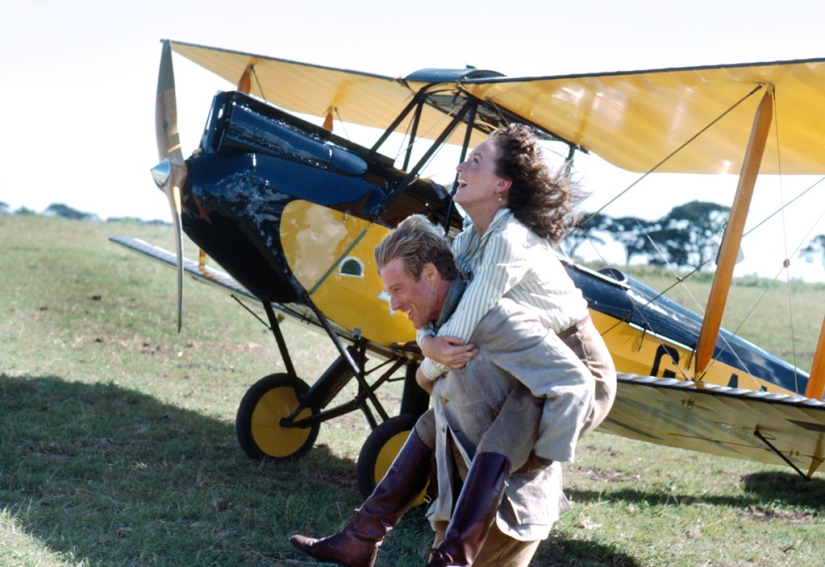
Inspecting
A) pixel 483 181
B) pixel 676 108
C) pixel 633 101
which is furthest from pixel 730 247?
pixel 483 181

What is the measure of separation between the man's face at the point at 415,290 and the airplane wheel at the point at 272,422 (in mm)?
3191

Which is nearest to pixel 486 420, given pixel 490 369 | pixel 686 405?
pixel 490 369

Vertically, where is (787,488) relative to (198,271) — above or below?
below

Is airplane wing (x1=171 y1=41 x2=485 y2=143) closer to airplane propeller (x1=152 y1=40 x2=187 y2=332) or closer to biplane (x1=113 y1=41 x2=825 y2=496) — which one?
biplane (x1=113 y1=41 x2=825 y2=496)

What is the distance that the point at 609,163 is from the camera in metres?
5.86

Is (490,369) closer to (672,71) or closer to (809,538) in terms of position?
(672,71)

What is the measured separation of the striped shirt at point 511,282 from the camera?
72.2 inches

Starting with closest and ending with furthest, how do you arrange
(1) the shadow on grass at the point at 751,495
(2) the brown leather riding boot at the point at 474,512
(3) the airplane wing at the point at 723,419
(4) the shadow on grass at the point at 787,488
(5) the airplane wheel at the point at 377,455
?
(2) the brown leather riding boot at the point at 474,512 < (3) the airplane wing at the point at 723,419 < (5) the airplane wheel at the point at 377,455 < (1) the shadow on grass at the point at 751,495 < (4) the shadow on grass at the point at 787,488

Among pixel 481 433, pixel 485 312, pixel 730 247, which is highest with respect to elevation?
pixel 730 247

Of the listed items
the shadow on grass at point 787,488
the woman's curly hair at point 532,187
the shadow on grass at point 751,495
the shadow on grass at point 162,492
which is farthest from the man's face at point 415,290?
the shadow on grass at point 787,488

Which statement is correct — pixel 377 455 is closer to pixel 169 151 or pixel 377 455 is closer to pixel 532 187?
pixel 169 151

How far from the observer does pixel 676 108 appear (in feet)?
14.3

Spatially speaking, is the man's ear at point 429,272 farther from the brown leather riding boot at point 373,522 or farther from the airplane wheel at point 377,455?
the airplane wheel at point 377,455

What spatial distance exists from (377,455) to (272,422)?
1.24 m
